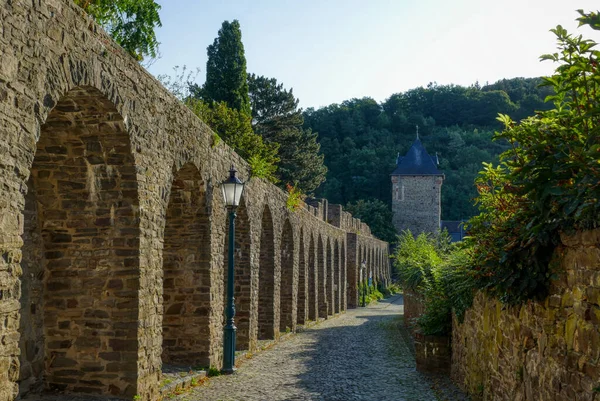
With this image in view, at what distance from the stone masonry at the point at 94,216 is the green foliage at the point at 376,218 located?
2001 inches

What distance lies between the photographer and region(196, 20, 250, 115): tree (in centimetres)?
3288

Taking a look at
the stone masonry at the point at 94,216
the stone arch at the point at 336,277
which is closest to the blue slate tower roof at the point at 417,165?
the stone arch at the point at 336,277

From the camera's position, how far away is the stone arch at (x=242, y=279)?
45.5ft

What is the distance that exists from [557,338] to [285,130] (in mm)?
37125

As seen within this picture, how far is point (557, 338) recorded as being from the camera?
4.36 metres

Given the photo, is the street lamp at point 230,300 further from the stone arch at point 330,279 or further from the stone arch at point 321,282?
the stone arch at point 330,279

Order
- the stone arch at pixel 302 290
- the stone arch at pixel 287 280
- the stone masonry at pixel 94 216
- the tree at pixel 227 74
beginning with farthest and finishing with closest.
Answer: the tree at pixel 227 74, the stone arch at pixel 302 290, the stone arch at pixel 287 280, the stone masonry at pixel 94 216

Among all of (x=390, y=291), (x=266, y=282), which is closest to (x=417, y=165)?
(x=390, y=291)

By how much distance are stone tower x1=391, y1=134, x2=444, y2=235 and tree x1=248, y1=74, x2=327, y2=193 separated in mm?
24213

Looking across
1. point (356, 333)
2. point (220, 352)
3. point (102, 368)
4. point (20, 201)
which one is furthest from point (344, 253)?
point (20, 201)

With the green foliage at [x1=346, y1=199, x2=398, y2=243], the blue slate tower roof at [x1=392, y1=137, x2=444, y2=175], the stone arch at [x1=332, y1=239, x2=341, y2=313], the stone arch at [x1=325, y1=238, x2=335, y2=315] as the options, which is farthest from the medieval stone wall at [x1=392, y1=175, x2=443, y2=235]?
the stone arch at [x1=325, y1=238, x2=335, y2=315]

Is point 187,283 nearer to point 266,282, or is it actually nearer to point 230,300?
point 230,300

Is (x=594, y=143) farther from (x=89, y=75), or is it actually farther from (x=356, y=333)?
(x=356, y=333)

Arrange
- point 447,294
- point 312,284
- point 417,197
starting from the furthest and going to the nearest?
point 417,197 → point 312,284 → point 447,294
